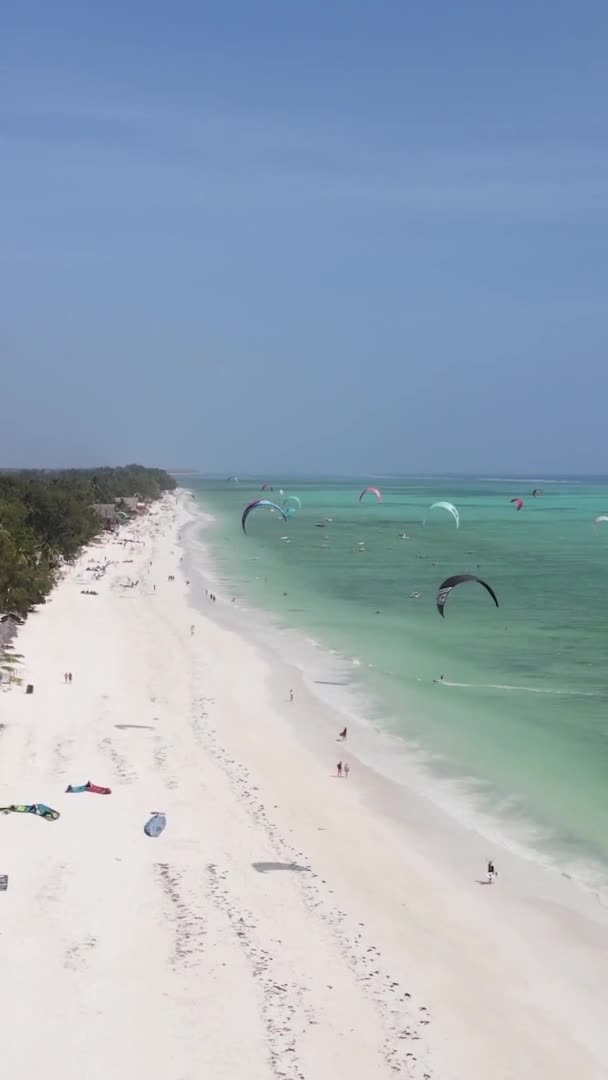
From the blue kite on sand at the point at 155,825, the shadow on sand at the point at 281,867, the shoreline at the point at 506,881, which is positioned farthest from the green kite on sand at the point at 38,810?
the shoreline at the point at 506,881

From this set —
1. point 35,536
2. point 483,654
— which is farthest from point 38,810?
point 35,536

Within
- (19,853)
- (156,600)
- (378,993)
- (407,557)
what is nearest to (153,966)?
(378,993)

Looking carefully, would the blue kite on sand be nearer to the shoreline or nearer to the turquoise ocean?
the shoreline

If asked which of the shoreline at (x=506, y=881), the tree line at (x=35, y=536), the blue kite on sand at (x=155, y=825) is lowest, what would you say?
the shoreline at (x=506, y=881)

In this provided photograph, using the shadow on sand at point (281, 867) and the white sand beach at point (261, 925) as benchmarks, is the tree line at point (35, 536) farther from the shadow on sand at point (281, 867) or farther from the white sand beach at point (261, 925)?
the shadow on sand at point (281, 867)

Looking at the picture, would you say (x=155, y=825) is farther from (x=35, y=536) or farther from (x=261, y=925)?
(x=35, y=536)

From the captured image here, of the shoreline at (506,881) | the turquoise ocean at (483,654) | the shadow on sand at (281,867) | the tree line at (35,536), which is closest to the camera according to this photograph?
the shoreline at (506,881)
